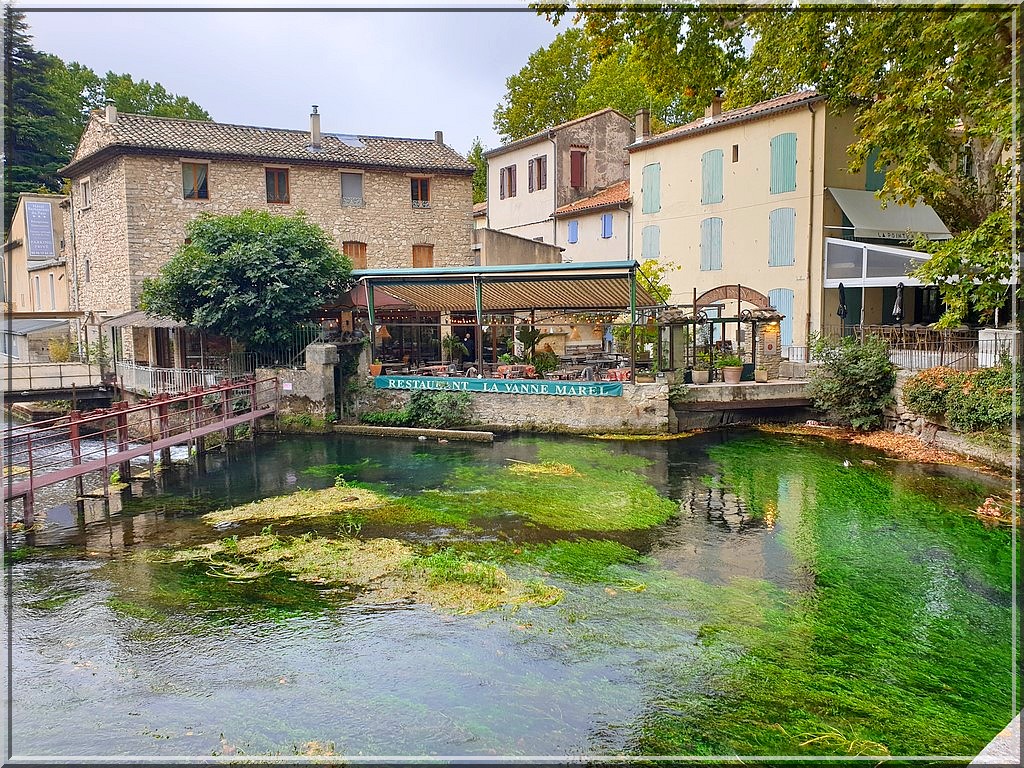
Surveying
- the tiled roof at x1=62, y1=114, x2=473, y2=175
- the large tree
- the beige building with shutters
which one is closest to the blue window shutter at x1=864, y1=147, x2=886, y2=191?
the beige building with shutters

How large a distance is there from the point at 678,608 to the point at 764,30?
35.1 feet

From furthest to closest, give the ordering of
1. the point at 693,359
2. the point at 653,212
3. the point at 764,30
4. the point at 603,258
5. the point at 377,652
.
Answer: the point at 603,258 < the point at 653,212 < the point at 693,359 < the point at 764,30 < the point at 377,652

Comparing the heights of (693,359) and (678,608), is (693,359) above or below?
above

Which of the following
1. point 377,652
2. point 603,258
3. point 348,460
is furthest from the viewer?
point 603,258

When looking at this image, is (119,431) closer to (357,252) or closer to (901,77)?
(901,77)

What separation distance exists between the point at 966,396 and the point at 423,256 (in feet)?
56.7

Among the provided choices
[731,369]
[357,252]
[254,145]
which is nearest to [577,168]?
[357,252]

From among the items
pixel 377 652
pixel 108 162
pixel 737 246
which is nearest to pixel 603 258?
pixel 737 246

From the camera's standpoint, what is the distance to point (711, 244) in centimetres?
2178

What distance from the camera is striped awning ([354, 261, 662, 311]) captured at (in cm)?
1750

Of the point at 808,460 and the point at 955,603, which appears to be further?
the point at 808,460

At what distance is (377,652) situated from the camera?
21.2 ft

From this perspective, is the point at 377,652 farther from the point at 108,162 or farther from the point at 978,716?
the point at 108,162

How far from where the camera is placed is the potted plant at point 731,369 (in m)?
17.2
